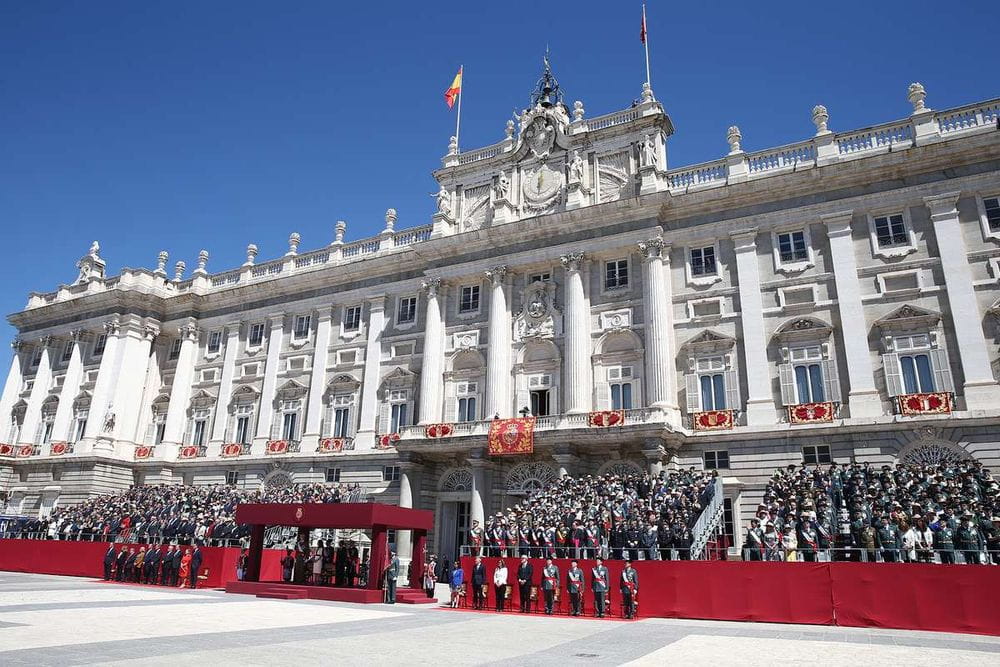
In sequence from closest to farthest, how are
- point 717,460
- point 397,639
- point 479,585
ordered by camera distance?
1. point 397,639
2. point 479,585
3. point 717,460

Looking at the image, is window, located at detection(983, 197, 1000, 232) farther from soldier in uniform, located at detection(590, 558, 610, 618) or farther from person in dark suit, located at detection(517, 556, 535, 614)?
person in dark suit, located at detection(517, 556, 535, 614)

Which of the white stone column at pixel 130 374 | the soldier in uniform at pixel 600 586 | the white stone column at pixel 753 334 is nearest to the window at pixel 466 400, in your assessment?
the white stone column at pixel 753 334

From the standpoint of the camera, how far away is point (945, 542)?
17.6 meters

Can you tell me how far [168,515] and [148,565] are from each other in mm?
5374

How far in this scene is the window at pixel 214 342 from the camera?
4641 cm

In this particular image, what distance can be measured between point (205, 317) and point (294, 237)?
815cm

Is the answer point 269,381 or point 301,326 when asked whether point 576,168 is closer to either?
point 301,326

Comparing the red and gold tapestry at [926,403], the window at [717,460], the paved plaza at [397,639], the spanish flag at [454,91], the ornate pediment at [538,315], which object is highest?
the spanish flag at [454,91]

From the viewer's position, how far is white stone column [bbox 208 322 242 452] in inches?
1710

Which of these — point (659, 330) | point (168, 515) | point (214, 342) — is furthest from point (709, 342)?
point (214, 342)

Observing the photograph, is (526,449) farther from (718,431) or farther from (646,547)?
(646,547)

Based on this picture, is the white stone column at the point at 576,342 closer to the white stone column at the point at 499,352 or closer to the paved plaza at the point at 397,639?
the white stone column at the point at 499,352

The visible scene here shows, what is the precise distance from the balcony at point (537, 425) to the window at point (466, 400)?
2204 mm

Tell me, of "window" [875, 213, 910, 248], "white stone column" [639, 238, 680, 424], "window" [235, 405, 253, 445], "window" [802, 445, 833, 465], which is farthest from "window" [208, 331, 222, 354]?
"window" [875, 213, 910, 248]
